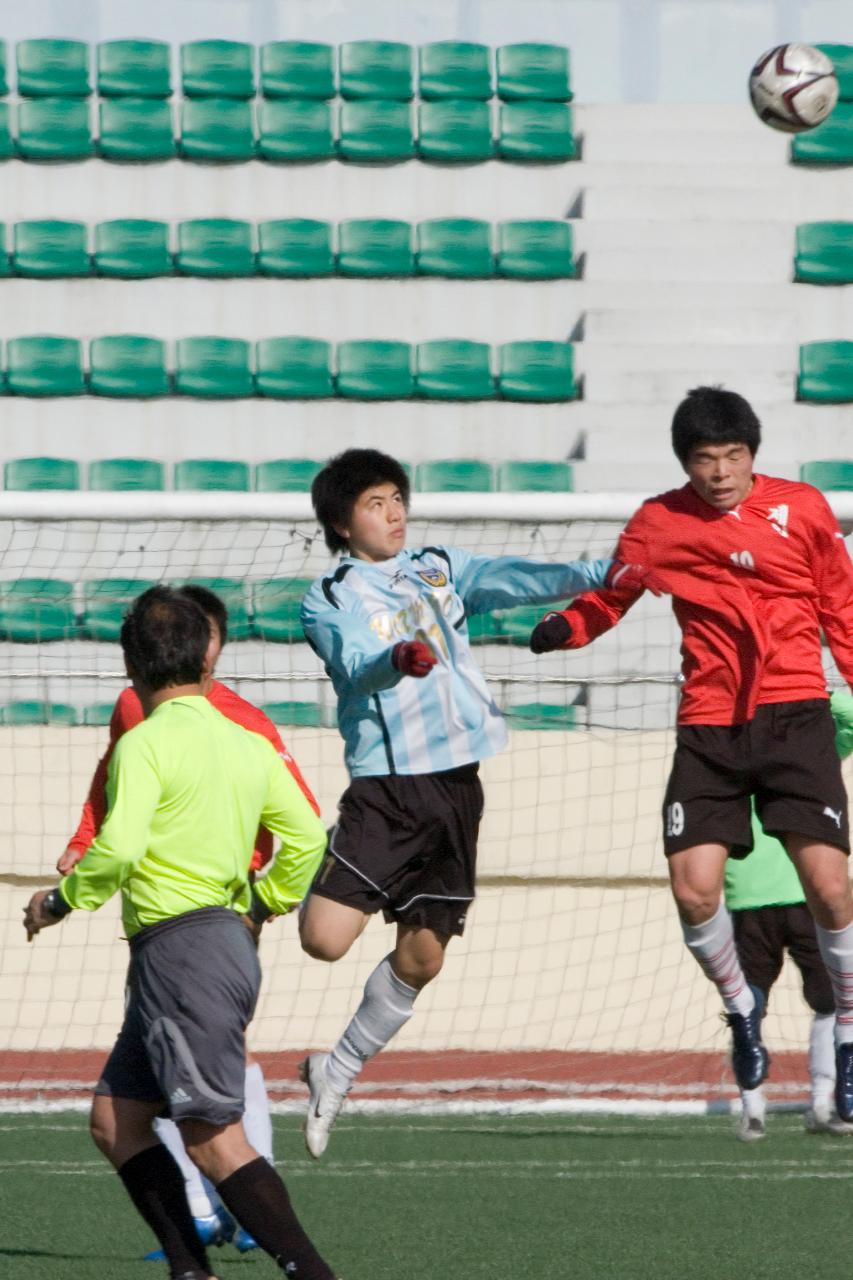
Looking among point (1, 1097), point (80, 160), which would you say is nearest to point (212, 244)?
point (80, 160)

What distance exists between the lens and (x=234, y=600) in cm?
1024

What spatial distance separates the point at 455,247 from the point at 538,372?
3.57ft

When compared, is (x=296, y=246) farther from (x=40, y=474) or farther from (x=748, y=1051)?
(x=748, y=1051)

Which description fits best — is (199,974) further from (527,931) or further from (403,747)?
(527,931)

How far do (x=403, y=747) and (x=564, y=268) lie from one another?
872 centimetres

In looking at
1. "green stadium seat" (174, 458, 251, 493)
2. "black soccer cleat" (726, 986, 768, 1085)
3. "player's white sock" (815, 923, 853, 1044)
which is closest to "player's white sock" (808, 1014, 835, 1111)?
"black soccer cleat" (726, 986, 768, 1085)

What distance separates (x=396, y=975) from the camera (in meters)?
5.54

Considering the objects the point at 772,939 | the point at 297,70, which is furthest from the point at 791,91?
the point at 297,70

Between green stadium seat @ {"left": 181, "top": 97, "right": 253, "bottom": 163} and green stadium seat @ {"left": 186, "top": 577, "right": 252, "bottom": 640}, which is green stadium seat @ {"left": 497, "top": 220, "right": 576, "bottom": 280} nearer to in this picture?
green stadium seat @ {"left": 181, "top": 97, "right": 253, "bottom": 163}

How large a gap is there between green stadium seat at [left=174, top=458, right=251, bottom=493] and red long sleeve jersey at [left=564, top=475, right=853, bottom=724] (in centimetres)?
749

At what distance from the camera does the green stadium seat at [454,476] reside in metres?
12.7

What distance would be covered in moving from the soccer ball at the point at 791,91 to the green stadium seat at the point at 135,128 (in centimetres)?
579

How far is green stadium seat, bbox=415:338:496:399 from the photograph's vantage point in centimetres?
1323

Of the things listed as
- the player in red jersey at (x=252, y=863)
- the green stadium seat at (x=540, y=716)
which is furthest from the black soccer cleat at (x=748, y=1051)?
the green stadium seat at (x=540, y=716)
